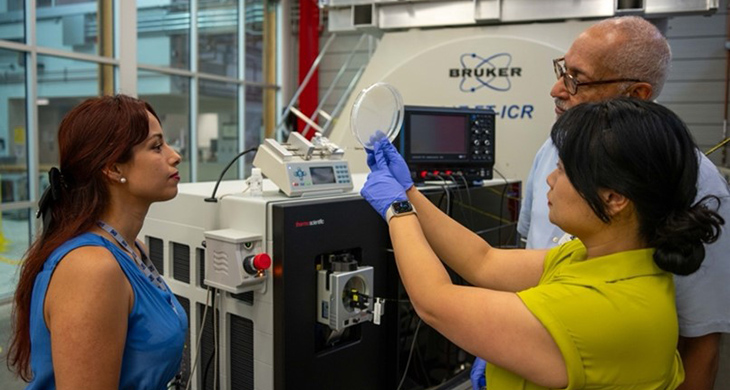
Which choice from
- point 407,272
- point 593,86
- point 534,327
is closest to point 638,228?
point 534,327

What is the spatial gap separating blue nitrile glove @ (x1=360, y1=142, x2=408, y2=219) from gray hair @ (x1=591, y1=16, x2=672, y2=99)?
0.58 meters

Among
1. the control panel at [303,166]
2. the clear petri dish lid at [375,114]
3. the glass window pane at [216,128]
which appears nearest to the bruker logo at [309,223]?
the control panel at [303,166]

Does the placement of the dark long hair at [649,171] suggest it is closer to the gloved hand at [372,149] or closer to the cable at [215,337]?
the gloved hand at [372,149]

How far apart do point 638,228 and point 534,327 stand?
24cm

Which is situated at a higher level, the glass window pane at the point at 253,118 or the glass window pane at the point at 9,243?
the glass window pane at the point at 253,118

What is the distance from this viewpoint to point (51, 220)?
1.25m

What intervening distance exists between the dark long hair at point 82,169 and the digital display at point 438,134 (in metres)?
1.22

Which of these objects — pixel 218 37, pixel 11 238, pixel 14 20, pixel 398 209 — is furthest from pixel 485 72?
pixel 218 37

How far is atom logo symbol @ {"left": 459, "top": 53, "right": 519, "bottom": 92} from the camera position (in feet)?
10.3

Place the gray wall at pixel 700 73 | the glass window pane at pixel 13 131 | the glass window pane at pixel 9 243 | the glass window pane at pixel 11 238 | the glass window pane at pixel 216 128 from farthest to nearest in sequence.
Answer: the glass window pane at pixel 216 128
the gray wall at pixel 700 73
the glass window pane at pixel 11 238
the glass window pane at pixel 13 131
the glass window pane at pixel 9 243

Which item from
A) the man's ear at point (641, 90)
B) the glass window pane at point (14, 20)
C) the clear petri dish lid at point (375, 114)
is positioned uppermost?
the glass window pane at point (14, 20)

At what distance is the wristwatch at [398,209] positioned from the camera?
116cm

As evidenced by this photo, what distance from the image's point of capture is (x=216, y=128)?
6305 millimetres

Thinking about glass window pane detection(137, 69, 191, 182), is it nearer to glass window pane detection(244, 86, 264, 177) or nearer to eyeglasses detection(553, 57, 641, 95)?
glass window pane detection(244, 86, 264, 177)
